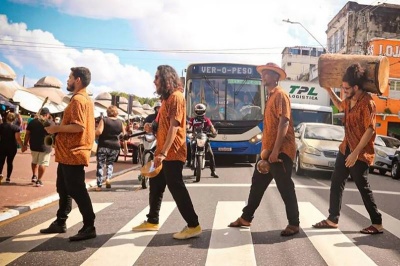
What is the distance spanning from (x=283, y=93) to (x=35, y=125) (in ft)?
20.6

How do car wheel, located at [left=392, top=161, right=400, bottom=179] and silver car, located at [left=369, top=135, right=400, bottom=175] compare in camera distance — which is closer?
car wheel, located at [left=392, top=161, right=400, bottom=179]

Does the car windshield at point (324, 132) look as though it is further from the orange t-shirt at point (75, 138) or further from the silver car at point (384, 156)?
the orange t-shirt at point (75, 138)

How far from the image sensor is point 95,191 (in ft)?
27.7

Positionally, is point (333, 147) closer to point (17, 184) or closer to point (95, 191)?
point (95, 191)

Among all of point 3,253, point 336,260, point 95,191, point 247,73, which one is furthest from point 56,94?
point 336,260

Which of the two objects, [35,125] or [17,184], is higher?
[35,125]

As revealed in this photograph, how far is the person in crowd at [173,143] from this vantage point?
457 centimetres

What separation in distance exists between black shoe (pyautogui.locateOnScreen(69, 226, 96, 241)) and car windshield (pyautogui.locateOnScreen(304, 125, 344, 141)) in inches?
361

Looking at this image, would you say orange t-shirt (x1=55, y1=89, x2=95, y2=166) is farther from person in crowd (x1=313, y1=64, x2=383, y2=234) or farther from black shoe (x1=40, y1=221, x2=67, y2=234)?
person in crowd (x1=313, y1=64, x2=383, y2=234)

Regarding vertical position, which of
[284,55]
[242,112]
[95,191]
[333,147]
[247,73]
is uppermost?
[284,55]

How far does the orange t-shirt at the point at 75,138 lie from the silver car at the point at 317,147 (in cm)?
823

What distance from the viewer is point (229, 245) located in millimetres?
4391

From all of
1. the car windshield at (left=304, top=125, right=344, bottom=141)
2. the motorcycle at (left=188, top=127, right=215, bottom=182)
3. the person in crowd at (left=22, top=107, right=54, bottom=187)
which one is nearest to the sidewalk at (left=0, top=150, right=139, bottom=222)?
the person in crowd at (left=22, top=107, right=54, bottom=187)

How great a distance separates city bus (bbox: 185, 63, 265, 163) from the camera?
42.5 ft
